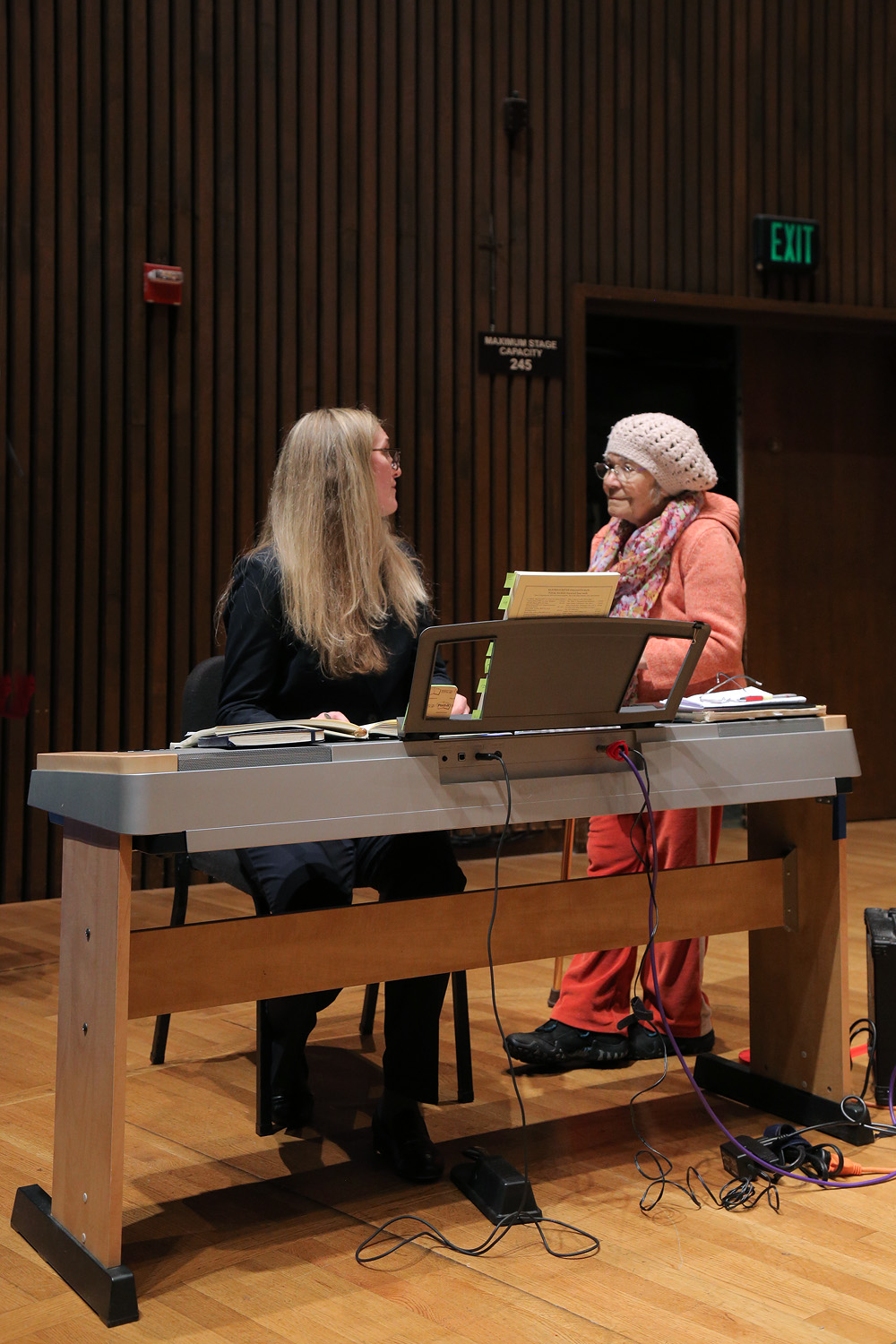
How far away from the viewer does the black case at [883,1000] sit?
2619 millimetres

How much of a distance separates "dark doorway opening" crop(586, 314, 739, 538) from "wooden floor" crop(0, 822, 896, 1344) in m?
3.76

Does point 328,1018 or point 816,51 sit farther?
point 816,51

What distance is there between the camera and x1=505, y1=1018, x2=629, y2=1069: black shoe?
9.36ft

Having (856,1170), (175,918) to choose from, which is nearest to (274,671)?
(175,918)

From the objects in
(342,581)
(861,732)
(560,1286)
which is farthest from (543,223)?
(560,1286)

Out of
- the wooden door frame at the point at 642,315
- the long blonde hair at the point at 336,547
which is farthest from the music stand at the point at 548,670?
the wooden door frame at the point at 642,315

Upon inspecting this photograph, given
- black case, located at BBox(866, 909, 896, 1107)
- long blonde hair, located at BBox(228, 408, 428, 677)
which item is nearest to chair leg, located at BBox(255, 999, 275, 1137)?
long blonde hair, located at BBox(228, 408, 428, 677)

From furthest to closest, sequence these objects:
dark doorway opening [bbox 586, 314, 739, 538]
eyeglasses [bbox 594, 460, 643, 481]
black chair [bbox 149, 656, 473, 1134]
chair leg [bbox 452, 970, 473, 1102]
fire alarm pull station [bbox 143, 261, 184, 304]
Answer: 1. dark doorway opening [bbox 586, 314, 739, 538]
2. fire alarm pull station [bbox 143, 261, 184, 304]
3. eyeglasses [bbox 594, 460, 643, 481]
4. chair leg [bbox 452, 970, 473, 1102]
5. black chair [bbox 149, 656, 473, 1134]

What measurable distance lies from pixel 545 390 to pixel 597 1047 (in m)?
3.40

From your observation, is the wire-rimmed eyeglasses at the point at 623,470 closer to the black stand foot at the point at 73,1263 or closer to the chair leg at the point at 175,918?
the chair leg at the point at 175,918

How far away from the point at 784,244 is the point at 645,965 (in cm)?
422

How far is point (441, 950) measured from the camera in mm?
2152

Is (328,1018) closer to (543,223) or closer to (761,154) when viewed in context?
(543,223)

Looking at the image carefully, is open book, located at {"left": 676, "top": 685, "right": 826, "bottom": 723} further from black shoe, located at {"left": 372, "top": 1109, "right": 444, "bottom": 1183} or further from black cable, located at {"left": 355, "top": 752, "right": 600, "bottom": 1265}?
black shoe, located at {"left": 372, "top": 1109, "right": 444, "bottom": 1183}
